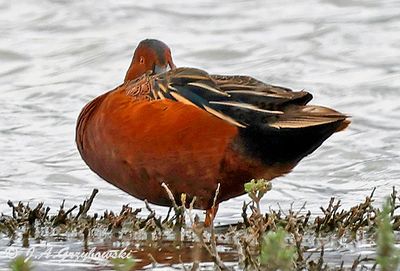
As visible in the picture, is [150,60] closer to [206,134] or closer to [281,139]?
[206,134]

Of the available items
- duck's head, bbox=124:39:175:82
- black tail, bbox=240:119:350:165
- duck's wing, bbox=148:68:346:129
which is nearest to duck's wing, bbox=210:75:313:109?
duck's wing, bbox=148:68:346:129

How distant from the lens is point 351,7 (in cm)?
1670

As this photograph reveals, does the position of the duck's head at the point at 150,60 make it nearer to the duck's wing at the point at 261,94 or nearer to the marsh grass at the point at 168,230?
the duck's wing at the point at 261,94

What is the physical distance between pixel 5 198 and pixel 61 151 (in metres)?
2.31

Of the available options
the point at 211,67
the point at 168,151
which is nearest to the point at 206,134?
the point at 168,151

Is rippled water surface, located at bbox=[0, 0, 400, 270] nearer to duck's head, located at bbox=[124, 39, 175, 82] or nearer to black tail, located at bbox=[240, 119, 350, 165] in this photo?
duck's head, located at bbox=[124, 39, 175, 82]

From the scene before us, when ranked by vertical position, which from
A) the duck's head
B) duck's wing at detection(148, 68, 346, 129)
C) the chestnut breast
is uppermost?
the duck's head

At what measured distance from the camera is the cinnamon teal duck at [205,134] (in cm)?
703

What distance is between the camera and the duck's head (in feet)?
26.6

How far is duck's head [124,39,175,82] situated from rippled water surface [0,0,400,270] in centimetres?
155

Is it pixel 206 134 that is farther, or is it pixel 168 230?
pixel 168 230

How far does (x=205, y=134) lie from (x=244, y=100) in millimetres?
304

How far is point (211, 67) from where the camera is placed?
14.9 metres

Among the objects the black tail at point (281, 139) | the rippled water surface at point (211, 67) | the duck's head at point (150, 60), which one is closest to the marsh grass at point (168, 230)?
the black tail at point (281, 139)
